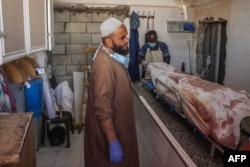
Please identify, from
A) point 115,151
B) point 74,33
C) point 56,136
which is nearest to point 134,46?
point 74,33

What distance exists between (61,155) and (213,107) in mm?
2295

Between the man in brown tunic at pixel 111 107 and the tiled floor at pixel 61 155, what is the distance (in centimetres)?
118

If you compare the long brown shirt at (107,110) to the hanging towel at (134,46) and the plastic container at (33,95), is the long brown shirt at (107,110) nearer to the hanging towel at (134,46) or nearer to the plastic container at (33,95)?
the plastic container at (33,95)

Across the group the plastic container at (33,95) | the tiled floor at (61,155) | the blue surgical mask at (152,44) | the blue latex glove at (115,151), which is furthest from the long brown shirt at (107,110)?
the blue surgical mask at (152,44)

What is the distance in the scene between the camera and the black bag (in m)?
3.17

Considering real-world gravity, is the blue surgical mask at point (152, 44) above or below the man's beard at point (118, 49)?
above

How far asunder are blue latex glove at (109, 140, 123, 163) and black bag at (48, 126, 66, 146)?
6.04 feet

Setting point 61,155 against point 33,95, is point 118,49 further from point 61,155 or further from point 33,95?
point 61,155

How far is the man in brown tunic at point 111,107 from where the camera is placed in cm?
150

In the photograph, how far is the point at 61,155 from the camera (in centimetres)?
296

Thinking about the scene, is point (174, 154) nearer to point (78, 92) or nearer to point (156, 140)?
point (156, 140)

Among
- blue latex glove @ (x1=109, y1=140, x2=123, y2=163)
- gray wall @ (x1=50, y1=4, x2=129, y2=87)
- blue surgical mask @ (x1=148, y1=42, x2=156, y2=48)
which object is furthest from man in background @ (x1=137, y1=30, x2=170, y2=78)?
blue latex glove @ (x1=109, y1=140, x2=123, y2=163)

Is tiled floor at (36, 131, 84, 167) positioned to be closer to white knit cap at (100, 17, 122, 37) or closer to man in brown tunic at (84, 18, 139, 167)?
man in brown tunic at (84, 18, 139, 167)

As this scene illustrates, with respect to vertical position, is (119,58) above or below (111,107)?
above
